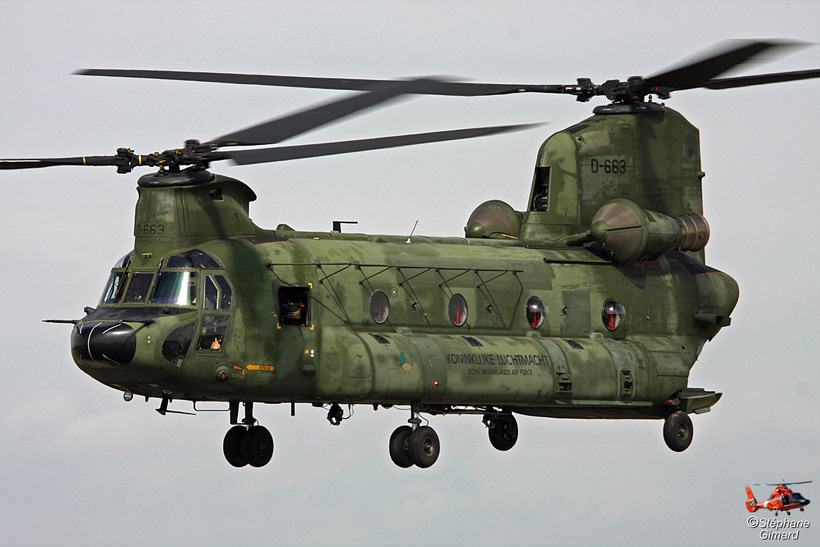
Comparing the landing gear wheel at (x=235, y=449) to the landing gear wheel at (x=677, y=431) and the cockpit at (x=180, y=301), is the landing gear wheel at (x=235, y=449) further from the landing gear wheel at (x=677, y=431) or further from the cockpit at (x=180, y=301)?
the landing gear wheel at (x=677, y=431)

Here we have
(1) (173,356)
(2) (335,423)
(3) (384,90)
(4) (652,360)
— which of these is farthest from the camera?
(4) (652,360)

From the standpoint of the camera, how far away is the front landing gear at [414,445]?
93.9 feet

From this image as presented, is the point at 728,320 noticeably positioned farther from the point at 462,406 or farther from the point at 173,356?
the point at 173,356

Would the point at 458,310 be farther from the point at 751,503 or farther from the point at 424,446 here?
the point at 751,503

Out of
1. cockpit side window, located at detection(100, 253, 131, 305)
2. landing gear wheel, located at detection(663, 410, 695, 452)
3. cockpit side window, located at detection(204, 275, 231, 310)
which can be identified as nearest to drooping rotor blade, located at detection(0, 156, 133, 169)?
cockpit side window, located at detection(100, 253, 131, 305)

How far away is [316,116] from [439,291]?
7107 millimetres

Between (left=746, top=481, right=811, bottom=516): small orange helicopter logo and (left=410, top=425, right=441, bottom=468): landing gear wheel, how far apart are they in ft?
22.5

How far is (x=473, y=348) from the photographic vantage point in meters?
29.3

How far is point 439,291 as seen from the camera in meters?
29.5

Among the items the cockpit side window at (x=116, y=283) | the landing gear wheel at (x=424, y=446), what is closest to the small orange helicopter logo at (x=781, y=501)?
the landing gear wheel at (x=424, y=446)

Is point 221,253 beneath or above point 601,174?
beneath

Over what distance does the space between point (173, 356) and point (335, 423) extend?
4.10 metres

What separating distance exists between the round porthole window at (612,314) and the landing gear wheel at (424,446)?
5077mm

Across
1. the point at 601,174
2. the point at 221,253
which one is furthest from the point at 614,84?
the point at 221,253
